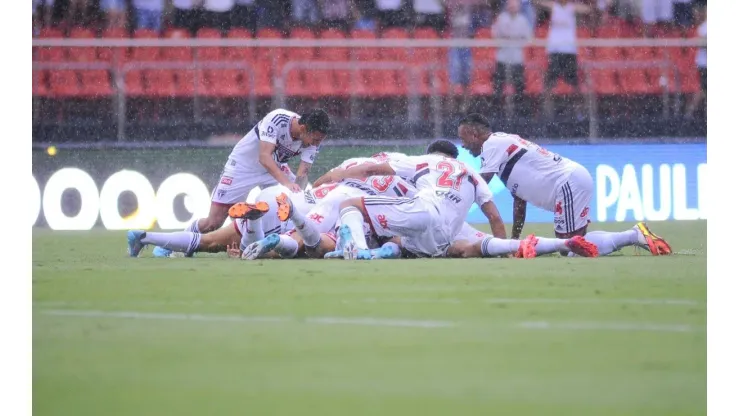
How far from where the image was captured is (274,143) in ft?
25.0

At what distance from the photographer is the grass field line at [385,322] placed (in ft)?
13.3

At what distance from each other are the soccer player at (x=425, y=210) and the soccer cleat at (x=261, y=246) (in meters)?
0.37

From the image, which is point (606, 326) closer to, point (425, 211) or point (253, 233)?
→ point (425, 211)

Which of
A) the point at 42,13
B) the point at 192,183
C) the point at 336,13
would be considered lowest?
the point at 192,183

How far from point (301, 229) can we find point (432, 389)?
3.36 metres

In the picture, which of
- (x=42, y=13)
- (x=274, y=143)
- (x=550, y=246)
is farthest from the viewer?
(x=42, y=13)

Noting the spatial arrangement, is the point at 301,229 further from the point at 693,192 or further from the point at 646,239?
the point at 693,192

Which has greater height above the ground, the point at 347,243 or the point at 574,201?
the point at 574,201

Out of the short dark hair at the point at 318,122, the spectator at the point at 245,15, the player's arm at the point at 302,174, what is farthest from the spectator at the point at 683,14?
the short dark hair at the point at 318,122

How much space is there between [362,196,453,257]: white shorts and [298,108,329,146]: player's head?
38.0 inches

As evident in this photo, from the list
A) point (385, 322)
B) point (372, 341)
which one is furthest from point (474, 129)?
point (372, 341)

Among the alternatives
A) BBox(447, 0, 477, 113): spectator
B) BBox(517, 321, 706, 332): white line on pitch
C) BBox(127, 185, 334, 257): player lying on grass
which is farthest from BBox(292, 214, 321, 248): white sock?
BBox(447, 0, 477, 113): spectator

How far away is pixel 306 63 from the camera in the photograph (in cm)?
1140

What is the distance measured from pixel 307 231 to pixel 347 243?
230mm
